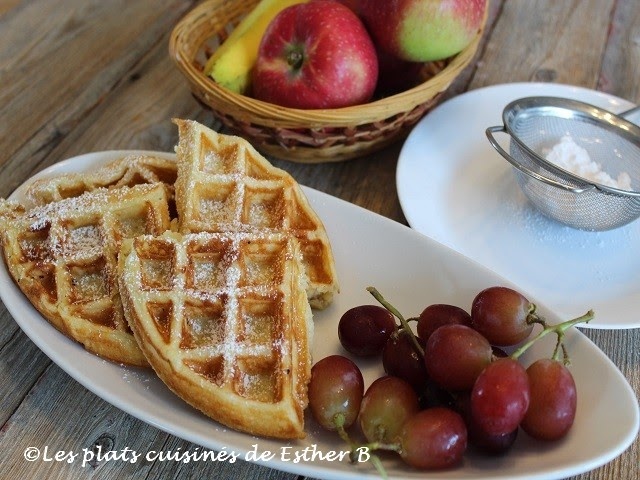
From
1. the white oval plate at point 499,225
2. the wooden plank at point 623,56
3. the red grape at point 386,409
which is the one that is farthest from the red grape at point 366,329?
the wooden plank at point 623,56

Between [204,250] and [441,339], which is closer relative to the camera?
[441,339]

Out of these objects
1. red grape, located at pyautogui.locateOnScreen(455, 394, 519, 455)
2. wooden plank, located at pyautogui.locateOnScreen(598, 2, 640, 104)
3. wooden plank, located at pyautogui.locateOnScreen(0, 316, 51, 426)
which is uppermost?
red grape, located at pyautogui.locateOnScreen(455, 394, 519, 455)

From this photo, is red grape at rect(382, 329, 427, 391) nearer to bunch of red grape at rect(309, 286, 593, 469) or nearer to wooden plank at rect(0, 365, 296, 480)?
bunch of red grape at rect(309, 286, 593, 469)

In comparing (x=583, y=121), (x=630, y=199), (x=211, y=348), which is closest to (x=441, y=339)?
(x=211, y=348)

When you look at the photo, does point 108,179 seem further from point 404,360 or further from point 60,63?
point 60,63

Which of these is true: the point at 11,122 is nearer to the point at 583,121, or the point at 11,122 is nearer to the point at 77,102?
the point at 77,102

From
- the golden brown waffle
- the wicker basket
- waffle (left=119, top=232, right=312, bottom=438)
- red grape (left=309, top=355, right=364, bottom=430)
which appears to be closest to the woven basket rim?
the wicker basket
